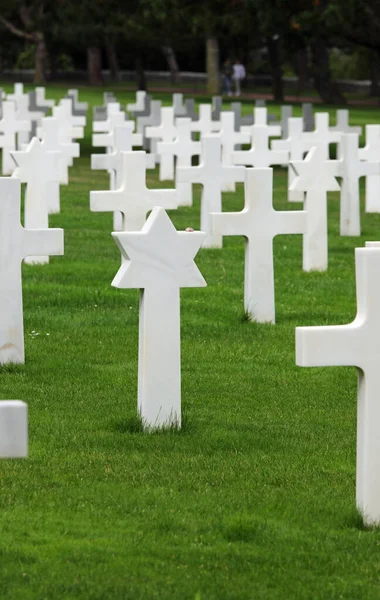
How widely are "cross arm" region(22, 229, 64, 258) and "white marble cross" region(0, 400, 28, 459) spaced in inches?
155

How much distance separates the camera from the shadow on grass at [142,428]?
6.93 m

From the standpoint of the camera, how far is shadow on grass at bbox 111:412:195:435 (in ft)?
22.7

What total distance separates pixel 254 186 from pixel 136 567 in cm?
522

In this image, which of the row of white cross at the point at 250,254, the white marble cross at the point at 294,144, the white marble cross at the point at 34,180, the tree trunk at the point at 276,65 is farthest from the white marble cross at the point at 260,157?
the tree trunk at the point at 276,65

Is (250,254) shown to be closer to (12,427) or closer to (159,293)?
(159,293)

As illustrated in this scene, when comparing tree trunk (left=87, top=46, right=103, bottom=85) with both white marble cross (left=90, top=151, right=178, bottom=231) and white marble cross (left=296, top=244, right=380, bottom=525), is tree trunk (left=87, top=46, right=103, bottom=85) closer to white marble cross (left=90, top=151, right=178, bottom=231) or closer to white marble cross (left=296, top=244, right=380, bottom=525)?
white marble cross (left=90, top=151, right=178, bottom=231)

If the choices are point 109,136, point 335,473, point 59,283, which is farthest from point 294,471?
point 109,136

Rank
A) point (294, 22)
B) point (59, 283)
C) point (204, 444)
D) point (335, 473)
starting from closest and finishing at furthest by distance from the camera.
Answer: point (335, 473), point (204, 444), point (59, 283), point (294, 22)

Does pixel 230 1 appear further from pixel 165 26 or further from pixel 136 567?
pixel 136 567

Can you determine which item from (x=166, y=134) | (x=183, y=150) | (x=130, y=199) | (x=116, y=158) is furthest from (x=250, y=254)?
(x=166, y=134)

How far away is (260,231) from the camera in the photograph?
9945 mm

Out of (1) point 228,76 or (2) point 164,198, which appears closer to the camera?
(2) point 164,198

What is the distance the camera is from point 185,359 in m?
8.82

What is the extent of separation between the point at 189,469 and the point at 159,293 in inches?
36.1
